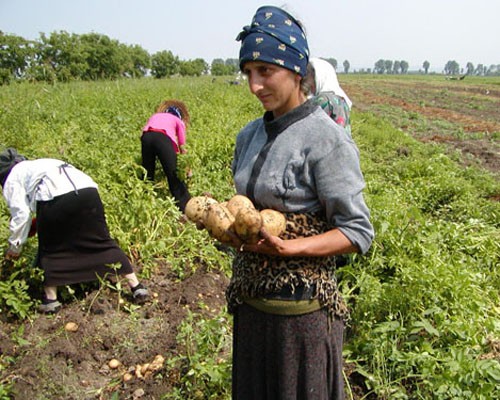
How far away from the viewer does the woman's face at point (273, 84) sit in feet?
4.33

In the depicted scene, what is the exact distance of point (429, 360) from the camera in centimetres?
234

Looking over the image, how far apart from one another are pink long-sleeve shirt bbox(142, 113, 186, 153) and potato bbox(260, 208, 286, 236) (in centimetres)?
399

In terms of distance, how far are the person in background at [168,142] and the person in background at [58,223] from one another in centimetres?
166

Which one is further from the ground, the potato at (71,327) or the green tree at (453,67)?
the green tree at (453,67)

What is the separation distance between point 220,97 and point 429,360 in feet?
38.8

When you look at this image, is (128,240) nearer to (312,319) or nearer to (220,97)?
(312,319)

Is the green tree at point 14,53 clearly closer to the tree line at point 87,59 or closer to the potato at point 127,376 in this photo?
the tree line at point 87,59

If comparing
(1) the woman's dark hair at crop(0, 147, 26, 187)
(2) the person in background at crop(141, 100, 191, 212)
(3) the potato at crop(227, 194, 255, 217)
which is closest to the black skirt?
(1) the woman's dark hair at crop(0, 147, 26, 187)

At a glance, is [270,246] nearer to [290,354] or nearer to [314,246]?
[314,246]

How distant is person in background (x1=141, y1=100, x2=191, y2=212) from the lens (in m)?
5.02

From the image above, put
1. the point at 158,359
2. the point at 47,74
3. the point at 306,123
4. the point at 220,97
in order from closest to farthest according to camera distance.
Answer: the point at 306,123 < the point at 158,359 < the point at 47,74 < the point at 220,97

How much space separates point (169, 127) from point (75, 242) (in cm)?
229

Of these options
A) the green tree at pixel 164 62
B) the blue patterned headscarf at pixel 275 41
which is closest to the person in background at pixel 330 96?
the blue patterned headscarf at pixel 275 41

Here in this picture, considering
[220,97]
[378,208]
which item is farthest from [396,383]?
[220,97]
